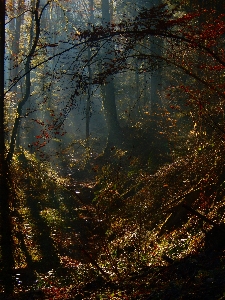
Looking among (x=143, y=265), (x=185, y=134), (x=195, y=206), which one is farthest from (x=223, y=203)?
(x=185, y=134)

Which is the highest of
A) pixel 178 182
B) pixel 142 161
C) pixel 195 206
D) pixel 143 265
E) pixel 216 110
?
pixel 142 161

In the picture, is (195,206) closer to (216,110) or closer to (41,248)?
(216,110)

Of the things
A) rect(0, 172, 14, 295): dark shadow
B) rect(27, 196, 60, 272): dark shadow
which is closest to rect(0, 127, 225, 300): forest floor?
rect(27, 196, 60, 272): dark shadow

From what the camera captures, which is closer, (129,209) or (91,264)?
(91,264)

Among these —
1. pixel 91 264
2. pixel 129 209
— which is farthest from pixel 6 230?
pixel 129 209

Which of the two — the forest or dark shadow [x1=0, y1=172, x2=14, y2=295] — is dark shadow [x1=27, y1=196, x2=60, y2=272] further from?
dark shadow [x1=0, y1=172, x2=14, y2=295]

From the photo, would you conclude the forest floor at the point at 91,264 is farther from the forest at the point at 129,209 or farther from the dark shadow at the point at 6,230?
the dark shadow at the point at 6,230

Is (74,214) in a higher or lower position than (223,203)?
higher

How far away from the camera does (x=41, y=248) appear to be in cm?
1039

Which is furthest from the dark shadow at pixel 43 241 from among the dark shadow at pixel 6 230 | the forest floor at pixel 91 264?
the dark shadow at pixel 6 230

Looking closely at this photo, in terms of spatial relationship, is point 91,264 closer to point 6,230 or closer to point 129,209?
point 6,230

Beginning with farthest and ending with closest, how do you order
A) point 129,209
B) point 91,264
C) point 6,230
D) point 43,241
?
point 129,209 < point 43,241 < point 6,230 < point 91,264

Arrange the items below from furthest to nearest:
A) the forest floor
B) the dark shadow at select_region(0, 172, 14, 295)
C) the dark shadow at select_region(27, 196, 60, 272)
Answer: the dark shadow at select_region(27, 196, 60, 272) → the dark shadow at select_region(0, 172, 14, 295) → the forest floor

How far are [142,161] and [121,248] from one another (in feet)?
32.5
